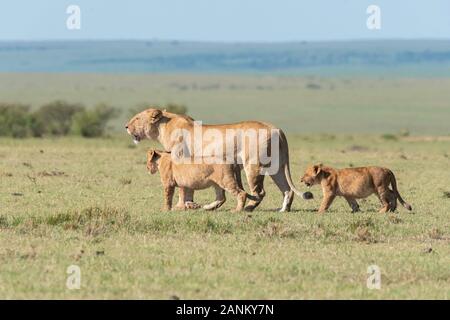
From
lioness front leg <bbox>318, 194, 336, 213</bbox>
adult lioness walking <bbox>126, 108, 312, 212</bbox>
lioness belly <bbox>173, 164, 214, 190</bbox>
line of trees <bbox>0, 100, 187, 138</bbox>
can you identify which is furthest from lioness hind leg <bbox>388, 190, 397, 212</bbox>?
line of trees <bbox>0, 100, 187, 138</bbox>

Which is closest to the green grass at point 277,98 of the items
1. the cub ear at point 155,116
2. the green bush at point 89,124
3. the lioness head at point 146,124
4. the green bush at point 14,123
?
the green bush at point 89,124

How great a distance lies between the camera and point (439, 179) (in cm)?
2178

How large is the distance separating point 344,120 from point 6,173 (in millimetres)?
48967

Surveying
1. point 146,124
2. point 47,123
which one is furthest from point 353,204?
point 47,123

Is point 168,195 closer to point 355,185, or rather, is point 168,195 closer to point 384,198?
point 355,185

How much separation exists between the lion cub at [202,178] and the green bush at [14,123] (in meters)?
24.7

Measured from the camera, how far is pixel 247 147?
15.0m

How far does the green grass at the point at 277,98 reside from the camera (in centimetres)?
6606

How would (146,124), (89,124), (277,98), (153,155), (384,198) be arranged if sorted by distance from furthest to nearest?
(277,98) < (89,124) < (146,124) < (153,155) < (384,198)

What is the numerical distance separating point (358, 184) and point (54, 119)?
33160 millimetres

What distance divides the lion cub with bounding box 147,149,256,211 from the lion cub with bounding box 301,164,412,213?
90 cm

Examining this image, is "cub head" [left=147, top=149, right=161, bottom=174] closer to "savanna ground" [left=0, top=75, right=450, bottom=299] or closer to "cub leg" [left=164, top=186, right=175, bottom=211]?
"cub leg" [left=164, top=186, right=175, bottom=211]

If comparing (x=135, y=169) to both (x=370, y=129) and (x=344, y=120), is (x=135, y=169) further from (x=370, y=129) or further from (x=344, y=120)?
(x=344, y=120)

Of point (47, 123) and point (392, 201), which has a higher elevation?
point (392, 201)
